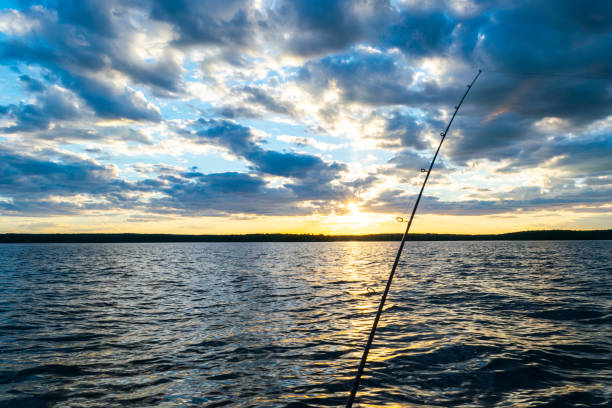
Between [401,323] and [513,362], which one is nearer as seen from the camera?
[513,362]

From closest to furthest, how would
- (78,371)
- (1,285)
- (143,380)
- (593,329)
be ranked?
(143,380) → (78,371) → (593,329) → (1,285)

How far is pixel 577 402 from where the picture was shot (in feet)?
19.8

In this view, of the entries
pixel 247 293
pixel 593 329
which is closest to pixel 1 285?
pixel 247 293

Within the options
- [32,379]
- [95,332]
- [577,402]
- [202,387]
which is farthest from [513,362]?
[95,332]

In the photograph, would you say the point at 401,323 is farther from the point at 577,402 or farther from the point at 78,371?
the point at 78,371

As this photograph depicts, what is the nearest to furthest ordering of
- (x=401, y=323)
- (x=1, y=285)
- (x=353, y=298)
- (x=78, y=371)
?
1. (x=78, y=371)
2. (x=401, y=323)
3. (x=353, y=298)
4. (x=1, y=285)

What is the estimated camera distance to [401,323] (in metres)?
11.8

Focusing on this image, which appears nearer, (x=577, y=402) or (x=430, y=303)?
(x=577, y=402)

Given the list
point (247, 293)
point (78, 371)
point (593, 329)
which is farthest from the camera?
point (247, 293)

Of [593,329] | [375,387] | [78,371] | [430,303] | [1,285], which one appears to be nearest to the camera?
[375,387]

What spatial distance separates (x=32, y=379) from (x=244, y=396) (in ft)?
15.1

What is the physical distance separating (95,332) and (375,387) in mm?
8935

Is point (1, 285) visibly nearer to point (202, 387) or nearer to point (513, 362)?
point (202, 387)

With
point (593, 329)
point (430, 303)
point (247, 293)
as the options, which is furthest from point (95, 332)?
point (593, 329)
